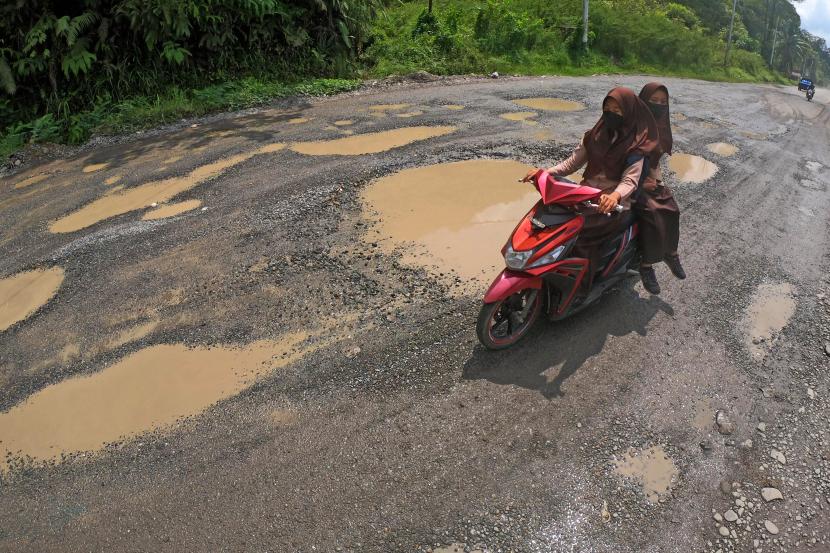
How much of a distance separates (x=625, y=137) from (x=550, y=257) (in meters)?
1.21

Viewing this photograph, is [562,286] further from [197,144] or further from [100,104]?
[100,104]

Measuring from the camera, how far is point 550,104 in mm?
10172

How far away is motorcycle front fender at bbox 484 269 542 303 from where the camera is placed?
11.1ft

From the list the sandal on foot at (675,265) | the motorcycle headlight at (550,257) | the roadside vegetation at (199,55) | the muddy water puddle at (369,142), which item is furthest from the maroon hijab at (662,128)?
the roadside vegetation at (199,55)

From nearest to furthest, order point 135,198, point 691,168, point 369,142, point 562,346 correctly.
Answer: point 562,346, point 135,198, point 691,168, point 369,142

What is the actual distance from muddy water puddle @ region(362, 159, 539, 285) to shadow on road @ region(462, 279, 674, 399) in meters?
0.83

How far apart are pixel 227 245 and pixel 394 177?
2355 millimetres

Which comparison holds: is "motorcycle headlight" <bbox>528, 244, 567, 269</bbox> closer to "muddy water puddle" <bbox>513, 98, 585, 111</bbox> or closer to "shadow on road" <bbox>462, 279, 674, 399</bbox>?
"shadow on road" <bbox>462, 279, 674, 399</bbox>

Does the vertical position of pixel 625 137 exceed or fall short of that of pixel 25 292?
it exceeds it

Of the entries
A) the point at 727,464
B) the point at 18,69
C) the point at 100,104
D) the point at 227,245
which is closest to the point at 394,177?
the point at 227,245

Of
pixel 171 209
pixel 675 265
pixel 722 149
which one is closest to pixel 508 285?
pixel 675 265

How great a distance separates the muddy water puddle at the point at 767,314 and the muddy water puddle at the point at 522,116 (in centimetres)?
505

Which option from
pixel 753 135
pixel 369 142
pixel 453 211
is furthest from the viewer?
pixel 753 135

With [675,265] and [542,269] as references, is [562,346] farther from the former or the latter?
[675,265]
